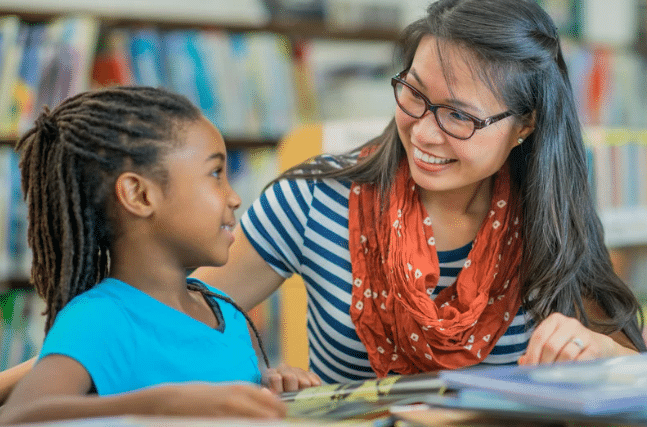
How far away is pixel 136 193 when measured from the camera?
83cm

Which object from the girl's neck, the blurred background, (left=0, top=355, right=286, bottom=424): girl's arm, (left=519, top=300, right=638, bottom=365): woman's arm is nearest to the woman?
(left=519, top=300, right=638, bottom=365): woman's arm

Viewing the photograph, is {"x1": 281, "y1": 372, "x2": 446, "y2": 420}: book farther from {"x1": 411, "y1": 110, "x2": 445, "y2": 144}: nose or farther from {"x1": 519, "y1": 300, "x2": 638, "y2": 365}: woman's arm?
{"x1": 411, "y1": 110, "x2": 445, "y2": 144}: nose

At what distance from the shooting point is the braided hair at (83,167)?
2.71ft

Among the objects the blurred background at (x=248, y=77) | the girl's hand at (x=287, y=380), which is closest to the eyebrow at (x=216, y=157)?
the girl's hand at (x=287, y=380)

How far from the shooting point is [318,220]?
1.29 meters

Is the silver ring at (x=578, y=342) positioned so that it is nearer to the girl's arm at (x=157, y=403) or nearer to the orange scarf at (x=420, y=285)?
the orange scarf at (x=420, y=285)

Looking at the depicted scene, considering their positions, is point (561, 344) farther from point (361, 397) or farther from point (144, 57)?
point (144, 57)

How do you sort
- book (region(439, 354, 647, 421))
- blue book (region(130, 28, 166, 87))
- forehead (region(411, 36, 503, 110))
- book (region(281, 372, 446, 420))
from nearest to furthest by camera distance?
book (region(439, 354, 647, 421))
book (region(281, 372, 446, 420))
forehead (region(411, 36, 503, 110))
blue book (region(130, 28, 166, 87))

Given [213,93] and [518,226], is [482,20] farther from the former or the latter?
[213,93]

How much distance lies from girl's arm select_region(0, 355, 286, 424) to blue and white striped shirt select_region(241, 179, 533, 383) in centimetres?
66

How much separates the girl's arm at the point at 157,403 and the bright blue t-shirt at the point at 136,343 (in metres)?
0.08

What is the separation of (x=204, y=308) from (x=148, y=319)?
13cm

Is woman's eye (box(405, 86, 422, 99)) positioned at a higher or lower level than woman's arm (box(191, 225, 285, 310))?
higher

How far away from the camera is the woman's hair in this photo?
112 centimetres
